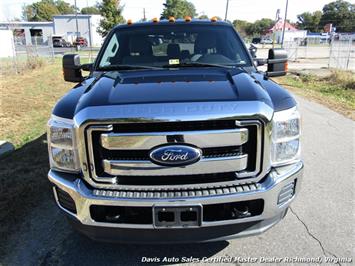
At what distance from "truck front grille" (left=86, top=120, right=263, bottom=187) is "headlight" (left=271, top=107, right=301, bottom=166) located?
0.55 ft

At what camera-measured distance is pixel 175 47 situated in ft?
13.8

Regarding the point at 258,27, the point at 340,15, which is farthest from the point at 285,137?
the point at 340,15

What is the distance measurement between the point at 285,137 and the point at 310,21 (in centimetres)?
12738

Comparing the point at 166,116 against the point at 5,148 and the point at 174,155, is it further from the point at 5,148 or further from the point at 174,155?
the point at 5,148

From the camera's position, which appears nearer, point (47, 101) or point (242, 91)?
point (242, 91)

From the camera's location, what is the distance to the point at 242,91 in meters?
2.78

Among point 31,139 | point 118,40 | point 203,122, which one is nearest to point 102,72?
point 118,40

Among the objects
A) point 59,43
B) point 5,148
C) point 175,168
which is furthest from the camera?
point 59,43

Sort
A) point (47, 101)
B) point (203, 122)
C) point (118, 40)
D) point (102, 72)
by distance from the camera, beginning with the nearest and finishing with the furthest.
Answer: point (203, 122)
point (102, 72)
point (118, 40)
point (47, 101)

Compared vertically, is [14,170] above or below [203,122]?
below

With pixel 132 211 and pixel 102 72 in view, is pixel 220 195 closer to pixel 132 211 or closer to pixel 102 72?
pixel 132 211

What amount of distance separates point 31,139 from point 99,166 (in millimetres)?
4872

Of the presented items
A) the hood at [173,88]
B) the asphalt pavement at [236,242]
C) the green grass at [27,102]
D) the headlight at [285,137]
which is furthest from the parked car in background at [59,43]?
the headlight at [285,137]

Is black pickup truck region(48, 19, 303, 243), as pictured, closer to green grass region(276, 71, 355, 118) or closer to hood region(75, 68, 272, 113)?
hood region(75, 68, 272, 113)
